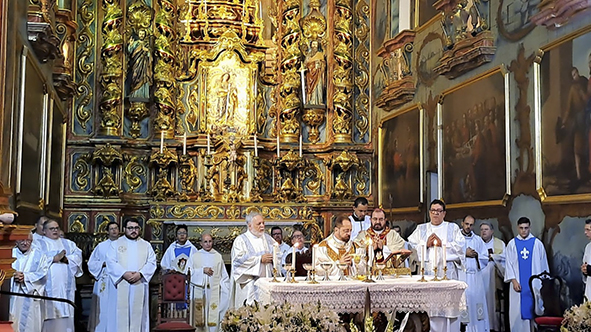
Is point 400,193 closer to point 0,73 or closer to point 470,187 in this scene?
point 470,187

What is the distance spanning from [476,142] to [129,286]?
6.02m

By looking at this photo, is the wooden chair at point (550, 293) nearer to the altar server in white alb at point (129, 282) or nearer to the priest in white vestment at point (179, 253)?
the priest in white vestment at point (179, 253)

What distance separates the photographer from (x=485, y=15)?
1210 cm

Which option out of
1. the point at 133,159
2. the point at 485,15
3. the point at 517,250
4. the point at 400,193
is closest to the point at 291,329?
the point at 517,250

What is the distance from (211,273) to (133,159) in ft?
16.5

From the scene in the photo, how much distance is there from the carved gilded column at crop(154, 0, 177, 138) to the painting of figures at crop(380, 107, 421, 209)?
15.1 ft

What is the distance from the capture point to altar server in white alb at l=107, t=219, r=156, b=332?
11.6 metres

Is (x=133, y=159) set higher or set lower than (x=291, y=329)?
higher

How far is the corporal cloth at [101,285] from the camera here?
38.5ft

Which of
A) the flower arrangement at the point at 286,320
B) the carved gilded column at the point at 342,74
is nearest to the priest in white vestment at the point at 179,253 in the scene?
the carved gilded column at the point at 342,74

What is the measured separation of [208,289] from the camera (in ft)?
39.9

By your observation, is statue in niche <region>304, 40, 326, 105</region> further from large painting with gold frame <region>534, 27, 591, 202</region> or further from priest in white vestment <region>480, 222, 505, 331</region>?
large painting with gold frame <region>534, 27, 591, 202</region>

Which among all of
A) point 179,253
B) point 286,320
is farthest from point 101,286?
point 286,320

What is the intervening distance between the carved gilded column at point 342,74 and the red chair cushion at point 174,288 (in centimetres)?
694
